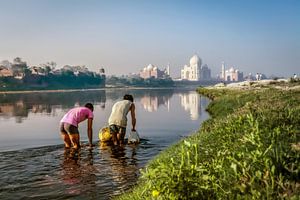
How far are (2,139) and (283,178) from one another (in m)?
20.1

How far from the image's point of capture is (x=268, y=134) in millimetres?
6488

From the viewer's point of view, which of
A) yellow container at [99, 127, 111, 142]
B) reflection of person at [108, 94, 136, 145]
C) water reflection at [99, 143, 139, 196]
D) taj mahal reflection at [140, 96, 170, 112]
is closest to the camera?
water reflection at [99, 143, 139, 196]

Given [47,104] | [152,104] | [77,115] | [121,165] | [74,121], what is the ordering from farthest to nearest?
1. [47,104]
2. [152,104]
3. [77,115]
4. [74,121]
5. [121,165]

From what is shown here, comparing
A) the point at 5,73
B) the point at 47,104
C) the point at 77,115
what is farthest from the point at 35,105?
the point at 5,73

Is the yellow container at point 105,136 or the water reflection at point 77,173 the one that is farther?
the yellow container at point 105,136

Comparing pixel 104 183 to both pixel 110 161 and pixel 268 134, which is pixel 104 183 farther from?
pixel 268 134

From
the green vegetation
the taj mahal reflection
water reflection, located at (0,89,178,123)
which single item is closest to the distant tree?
the green vegetation

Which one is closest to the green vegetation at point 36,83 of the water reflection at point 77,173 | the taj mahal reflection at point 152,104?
the taj mahal reflection at point 152,104

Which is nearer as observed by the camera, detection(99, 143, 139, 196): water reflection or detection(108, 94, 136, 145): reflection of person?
detection(99, 143, 139, 196): water reflection

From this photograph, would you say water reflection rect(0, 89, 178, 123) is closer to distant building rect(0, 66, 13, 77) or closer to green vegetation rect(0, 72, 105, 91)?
green vegetation rect(0, 72, 105, 91)

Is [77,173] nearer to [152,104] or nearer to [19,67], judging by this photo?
[152,104]

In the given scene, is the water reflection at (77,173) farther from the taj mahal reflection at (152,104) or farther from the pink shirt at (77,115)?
the taj mahal reflection at (152,104)

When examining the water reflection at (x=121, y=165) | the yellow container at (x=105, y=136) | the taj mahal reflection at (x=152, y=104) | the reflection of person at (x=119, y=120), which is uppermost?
the reflection of person at (x=119, y=120)

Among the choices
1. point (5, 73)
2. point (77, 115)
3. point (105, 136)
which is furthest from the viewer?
point (5, 73)
